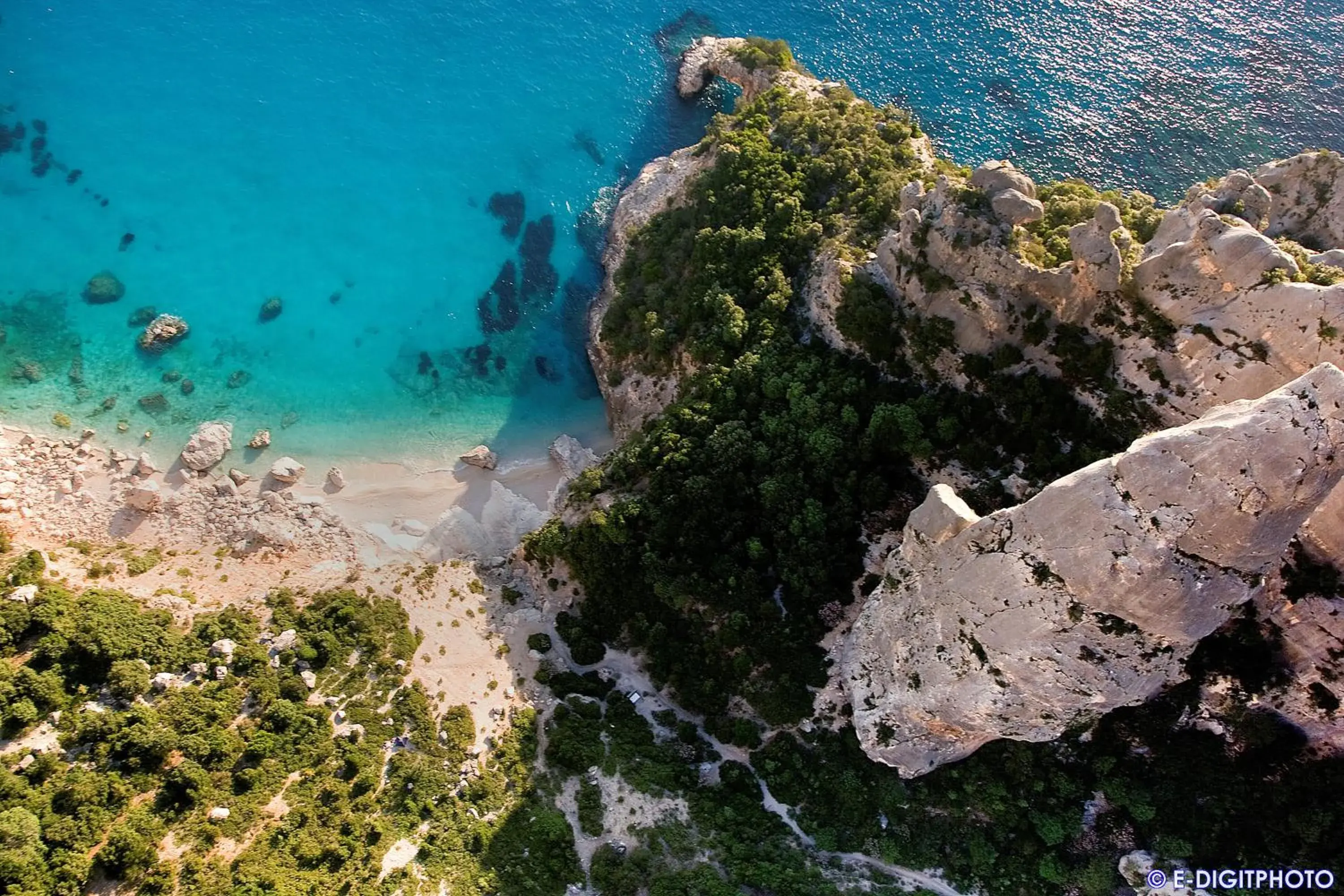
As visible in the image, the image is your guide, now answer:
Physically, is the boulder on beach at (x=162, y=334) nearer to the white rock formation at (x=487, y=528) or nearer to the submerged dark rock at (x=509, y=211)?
the white rock formation at (x=487, y=528)

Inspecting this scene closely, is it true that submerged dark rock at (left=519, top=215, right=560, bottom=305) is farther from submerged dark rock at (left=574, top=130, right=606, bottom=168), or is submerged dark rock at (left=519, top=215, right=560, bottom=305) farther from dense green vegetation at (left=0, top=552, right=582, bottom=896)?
dense green vegetation at (left=0, top=552, right=582, bottom=896)

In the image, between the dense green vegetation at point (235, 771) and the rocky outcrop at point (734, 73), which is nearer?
the dense green vegetation at point (235, 771)

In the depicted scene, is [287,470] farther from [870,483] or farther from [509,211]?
[870,483]

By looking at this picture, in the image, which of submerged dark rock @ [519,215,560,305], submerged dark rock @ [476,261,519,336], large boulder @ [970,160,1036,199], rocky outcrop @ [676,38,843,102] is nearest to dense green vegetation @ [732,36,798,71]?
rocky outcrop @ [676,38,843,102]

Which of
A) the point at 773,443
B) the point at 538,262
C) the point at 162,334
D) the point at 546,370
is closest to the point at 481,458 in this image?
the point at 546,370

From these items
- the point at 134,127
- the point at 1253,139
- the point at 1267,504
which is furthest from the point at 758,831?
the point at 134,127

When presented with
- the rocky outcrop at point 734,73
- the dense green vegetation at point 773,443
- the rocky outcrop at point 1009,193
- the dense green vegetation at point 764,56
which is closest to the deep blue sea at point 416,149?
the rocky outcrop at point 734,73
